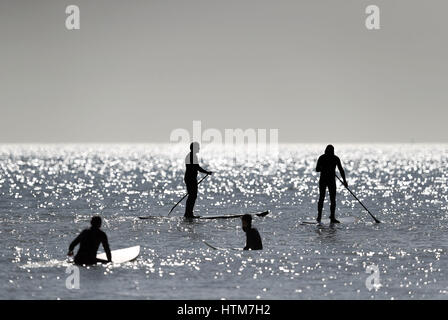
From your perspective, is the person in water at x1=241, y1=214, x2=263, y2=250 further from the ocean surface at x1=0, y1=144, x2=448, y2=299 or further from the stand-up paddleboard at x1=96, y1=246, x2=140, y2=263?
the stand-up paddleboard at x1=96, y1=246, x2=140, y2=263

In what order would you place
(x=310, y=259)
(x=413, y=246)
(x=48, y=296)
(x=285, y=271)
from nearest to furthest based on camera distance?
(x=48, y=296) < (x=285, y=271) < (x=310, y=259) < (x=413, y=246)

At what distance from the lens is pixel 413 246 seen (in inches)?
812

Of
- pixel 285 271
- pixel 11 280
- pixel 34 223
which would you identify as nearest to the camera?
pixel 11 280

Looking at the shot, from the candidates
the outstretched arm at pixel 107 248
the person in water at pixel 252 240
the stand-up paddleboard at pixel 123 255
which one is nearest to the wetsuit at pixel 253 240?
the person in water at pixel 252 240

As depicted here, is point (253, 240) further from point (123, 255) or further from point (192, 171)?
point (192, 171)

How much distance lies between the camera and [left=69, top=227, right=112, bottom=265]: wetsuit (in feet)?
54.0

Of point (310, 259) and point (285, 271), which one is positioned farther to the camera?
point (310, 259)

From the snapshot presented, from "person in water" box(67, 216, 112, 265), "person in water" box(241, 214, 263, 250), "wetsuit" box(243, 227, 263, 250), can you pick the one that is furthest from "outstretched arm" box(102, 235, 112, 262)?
"wetsuit" box(243, 227, 263, 250)

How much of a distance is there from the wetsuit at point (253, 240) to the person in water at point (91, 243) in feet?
12.1

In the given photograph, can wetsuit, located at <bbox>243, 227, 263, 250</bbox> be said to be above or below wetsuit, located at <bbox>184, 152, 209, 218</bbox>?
below

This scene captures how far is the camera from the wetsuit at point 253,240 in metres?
19.3

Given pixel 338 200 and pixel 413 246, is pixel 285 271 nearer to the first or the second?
pixel 413 246
